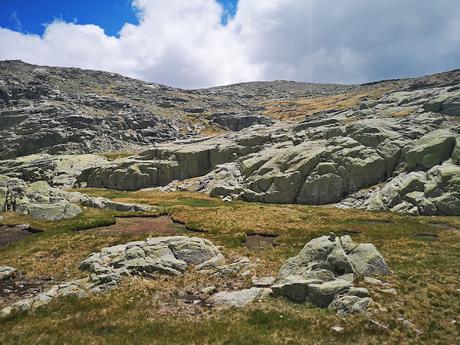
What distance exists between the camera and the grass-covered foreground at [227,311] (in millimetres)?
17672

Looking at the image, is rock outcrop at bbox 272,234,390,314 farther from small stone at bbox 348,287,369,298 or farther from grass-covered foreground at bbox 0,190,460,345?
grass-covered foreground at bbox 0,190,460,345

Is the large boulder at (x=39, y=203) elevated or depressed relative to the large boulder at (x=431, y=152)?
depressed

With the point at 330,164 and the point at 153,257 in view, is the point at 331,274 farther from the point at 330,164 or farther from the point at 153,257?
the point at 330,164

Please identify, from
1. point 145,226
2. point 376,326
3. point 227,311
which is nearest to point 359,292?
point 376,326

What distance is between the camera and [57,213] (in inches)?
2007

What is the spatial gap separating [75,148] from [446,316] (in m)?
153

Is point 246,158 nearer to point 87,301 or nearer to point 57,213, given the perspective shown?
point 57,213

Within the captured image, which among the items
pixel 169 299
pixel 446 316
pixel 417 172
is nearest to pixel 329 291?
pixel 446 316

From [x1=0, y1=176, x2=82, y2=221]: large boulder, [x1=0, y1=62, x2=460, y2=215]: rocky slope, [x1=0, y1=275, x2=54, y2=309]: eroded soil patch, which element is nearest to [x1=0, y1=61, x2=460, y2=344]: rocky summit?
[x1=0, y1=275, x2=54, y2=309]: eroded soil patch

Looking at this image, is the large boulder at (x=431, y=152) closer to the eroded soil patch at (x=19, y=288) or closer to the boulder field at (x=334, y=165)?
the boulder field at (x=334, y=165)

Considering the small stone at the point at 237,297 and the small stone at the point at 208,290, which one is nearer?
the small stone at the point at 237,297

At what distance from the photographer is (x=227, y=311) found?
21.0 m

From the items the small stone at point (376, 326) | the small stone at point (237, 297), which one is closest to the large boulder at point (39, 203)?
the small stone at point (237, 297)

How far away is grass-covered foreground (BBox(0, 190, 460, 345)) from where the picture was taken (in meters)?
17.7
